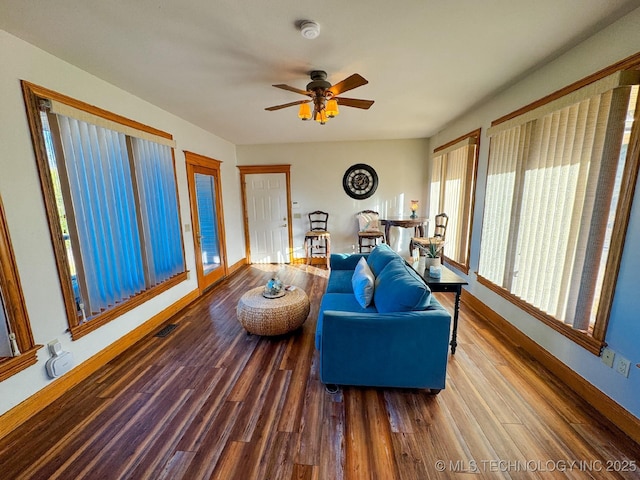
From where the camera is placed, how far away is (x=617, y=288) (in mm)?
1632

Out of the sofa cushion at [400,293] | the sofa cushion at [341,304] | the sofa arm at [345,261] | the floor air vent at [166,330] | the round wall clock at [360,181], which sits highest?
the round wall clock at [360,181]

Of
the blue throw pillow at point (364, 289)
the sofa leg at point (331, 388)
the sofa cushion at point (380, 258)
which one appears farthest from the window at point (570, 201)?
the sofa leg at point (331, 388)

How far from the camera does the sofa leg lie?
75.5 inches

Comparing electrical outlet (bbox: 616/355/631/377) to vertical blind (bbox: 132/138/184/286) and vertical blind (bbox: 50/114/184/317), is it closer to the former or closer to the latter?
vertical blind (bbox: 50/114/184/317)

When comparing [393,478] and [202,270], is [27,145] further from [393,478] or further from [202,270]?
→ [393,478]

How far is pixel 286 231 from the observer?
221 inches

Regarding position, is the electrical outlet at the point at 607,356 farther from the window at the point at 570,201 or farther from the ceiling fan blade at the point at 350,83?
the ceiling fan blade at the point at 350,83

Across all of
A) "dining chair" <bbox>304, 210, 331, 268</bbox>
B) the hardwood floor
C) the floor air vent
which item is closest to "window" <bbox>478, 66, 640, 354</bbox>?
the hardwood floor

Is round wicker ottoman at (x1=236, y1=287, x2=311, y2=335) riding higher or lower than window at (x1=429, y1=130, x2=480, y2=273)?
lower

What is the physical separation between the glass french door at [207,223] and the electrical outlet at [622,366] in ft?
14.2

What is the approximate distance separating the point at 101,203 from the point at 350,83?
2.40 m

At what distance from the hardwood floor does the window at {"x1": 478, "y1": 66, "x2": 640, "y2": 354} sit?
62cm

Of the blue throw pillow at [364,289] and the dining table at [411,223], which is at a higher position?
the dining table at [411,223]

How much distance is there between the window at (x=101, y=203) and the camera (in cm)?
194
